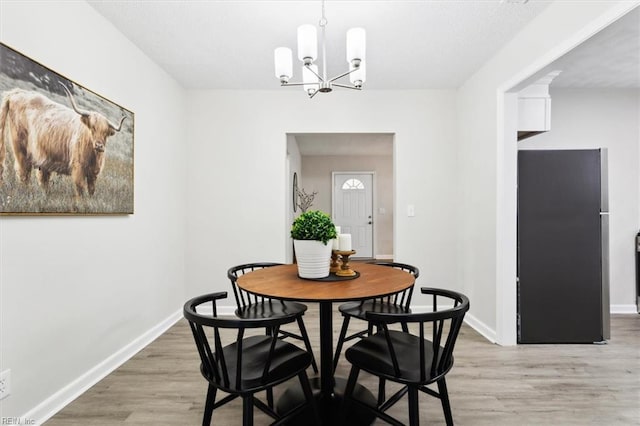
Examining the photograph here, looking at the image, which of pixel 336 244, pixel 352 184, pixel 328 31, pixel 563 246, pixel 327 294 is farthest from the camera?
pixel 352 184

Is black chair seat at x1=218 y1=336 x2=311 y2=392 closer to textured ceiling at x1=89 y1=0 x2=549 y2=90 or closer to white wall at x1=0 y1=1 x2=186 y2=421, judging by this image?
white wall at x1=0 y1=1 x2=186 y2=421

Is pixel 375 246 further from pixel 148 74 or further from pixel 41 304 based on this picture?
pixel 41 304

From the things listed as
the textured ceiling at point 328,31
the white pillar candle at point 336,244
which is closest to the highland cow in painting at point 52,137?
the textured ceiling at point 328,31

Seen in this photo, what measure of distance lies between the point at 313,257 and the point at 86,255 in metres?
1.44

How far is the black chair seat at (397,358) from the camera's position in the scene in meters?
1.33

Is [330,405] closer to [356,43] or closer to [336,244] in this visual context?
[336,244]

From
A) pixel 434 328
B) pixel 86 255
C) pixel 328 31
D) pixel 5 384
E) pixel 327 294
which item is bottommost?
pixel 5 384

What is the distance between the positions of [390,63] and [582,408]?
9.12ft

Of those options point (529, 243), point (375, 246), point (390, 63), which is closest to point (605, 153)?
point (529, 243)

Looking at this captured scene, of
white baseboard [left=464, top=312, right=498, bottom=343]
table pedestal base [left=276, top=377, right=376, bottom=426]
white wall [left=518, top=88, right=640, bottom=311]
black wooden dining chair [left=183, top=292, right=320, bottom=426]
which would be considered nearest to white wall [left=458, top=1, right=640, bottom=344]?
white baseboard [left=464, top=312, right=498, bottom=343]

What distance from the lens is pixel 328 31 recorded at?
2338 mm

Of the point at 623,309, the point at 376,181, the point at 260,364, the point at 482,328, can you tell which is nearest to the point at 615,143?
the point at 623,309

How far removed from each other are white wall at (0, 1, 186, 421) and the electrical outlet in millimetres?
26

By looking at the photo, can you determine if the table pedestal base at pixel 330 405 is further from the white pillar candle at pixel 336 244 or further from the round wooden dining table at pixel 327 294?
the white pillar candle at pixel 336 244
